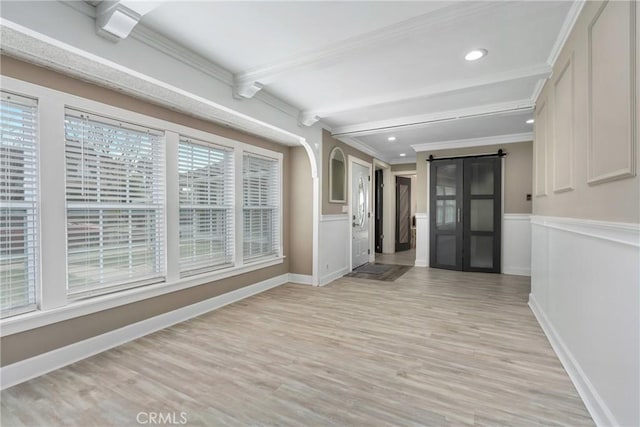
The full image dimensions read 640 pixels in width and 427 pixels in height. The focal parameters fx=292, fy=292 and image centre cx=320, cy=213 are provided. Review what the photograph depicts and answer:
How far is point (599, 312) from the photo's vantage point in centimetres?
167

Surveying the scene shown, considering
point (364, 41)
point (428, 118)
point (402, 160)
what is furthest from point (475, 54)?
point (402, 160)

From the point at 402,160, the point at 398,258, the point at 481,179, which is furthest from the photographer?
the point at 402,160

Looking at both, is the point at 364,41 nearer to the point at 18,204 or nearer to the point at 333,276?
the point at 18,204

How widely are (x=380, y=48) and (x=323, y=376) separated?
255cm

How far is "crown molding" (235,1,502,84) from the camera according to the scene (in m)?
1.96

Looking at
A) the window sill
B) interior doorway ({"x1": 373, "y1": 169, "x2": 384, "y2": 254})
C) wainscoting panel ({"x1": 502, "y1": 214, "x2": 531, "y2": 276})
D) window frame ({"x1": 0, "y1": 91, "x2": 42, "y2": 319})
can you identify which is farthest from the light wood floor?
interior doorway ({"x1": 373, "y1": 169, "x2": 384, "y2": 254})

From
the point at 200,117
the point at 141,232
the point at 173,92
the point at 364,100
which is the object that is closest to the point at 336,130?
the point at 364,100

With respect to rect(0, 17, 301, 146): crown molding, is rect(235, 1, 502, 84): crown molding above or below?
above

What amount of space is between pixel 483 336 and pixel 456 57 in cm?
258

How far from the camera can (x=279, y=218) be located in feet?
15.6

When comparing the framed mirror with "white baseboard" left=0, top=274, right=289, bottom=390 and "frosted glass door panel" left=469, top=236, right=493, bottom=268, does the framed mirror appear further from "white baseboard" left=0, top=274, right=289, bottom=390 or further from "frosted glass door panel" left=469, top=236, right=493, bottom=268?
"frosted glass door panel" left=469, top=236, right=493, bottom=268

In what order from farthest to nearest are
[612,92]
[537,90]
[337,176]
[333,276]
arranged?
1. [337,176]
2. [333,276]
3. [537,90]
4. [612,92]

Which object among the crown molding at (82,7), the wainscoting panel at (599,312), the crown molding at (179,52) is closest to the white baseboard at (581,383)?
the wainscoting panel at (599,312)

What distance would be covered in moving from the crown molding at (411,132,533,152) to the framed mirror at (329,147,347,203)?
1.77 meters
